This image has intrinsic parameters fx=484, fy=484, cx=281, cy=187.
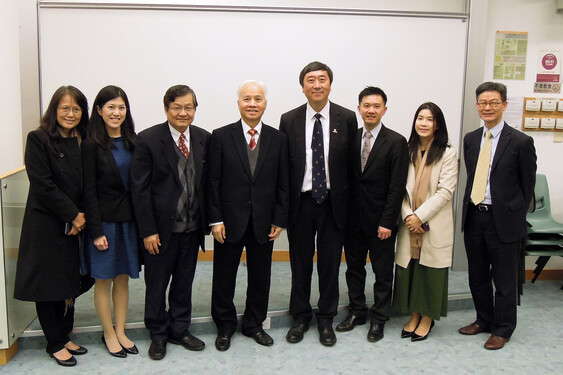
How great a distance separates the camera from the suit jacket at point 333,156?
9.10 ft

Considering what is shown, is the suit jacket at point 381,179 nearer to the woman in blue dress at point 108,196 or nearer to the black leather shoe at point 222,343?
the black leather shoe at point 222,343

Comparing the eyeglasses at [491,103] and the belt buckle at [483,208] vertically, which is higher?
the eyeglasses at [491,103]

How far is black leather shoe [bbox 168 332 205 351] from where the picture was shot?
110 inches

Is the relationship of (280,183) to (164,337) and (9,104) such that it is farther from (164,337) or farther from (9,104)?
(9,104)

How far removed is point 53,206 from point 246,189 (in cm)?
98

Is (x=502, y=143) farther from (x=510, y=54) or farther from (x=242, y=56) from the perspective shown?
(x=242, y=56)

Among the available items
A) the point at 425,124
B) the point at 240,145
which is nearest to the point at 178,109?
the point at 240,145

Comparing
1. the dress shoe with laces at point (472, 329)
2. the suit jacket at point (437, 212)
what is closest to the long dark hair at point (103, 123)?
the suit jacket at point (437, 212)

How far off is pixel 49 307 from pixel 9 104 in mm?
1365

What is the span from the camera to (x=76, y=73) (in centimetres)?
382

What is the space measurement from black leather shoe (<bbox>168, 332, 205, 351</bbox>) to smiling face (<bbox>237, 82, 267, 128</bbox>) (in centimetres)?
131

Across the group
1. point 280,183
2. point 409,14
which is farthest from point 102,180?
point 409,14

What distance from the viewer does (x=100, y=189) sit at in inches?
98.7

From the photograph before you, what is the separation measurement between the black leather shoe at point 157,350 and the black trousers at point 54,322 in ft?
1.58
